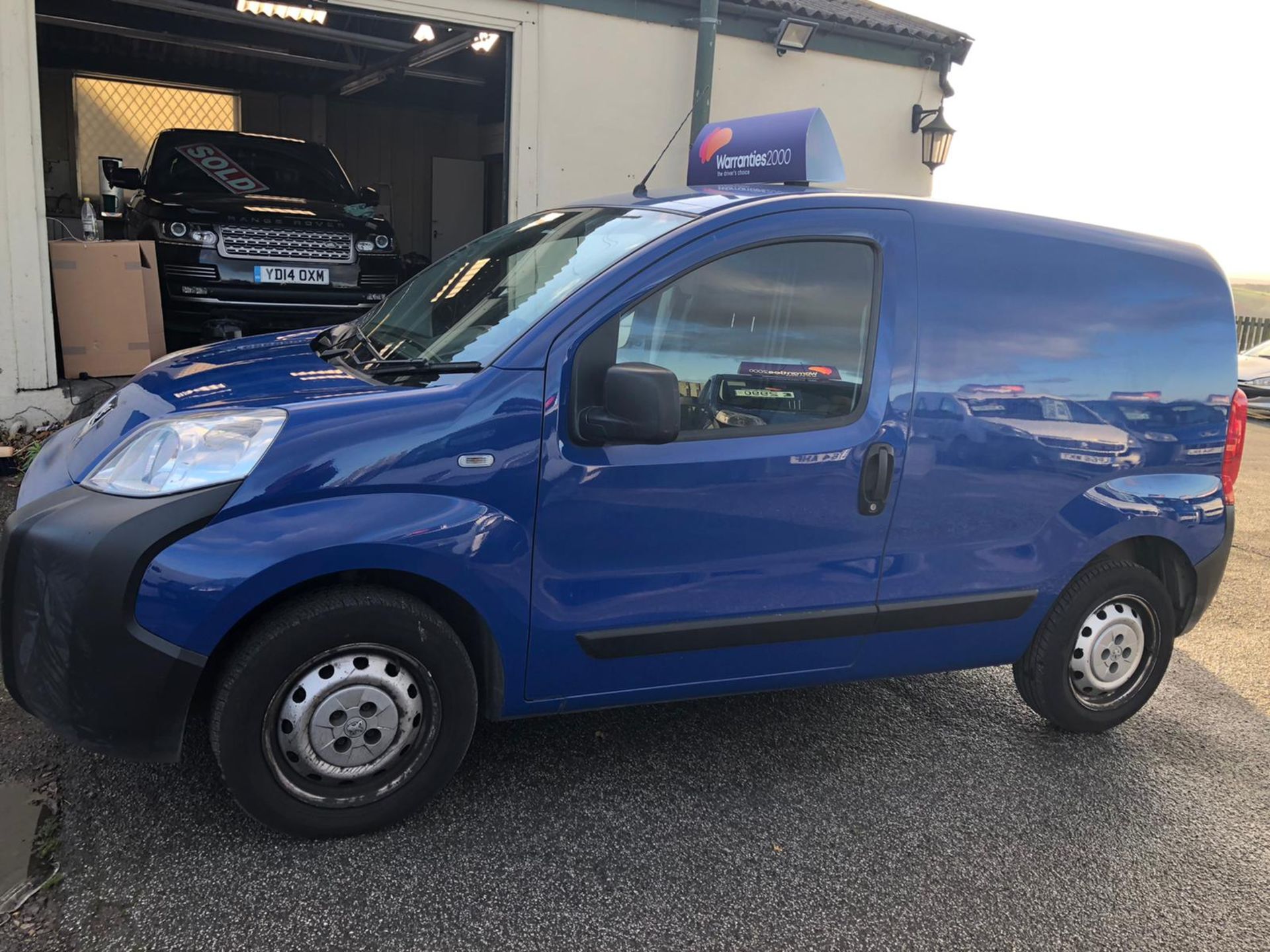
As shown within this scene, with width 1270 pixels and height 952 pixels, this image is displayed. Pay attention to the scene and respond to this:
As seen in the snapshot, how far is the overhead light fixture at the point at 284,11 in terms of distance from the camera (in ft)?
30.8

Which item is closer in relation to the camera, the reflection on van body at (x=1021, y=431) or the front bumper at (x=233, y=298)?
the reflection on van body at (x=1021, y=431)

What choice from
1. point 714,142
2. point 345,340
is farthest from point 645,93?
point 345,340

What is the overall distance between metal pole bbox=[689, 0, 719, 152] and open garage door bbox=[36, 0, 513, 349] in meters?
1.51

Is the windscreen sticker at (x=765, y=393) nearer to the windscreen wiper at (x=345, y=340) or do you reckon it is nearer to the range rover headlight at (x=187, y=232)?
the windscreen wiper at (x=345, y=340)

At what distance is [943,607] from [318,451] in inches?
77.0

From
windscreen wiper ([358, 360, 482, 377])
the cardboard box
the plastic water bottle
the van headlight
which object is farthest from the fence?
the van headlight

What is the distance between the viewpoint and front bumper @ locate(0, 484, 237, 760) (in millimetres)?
2346

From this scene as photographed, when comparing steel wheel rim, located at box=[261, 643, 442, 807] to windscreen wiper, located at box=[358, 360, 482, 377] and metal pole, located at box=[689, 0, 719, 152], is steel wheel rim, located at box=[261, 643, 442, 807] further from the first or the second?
metal pole, located at box=[689, 0, 719, 152]

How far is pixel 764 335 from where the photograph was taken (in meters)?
2.95

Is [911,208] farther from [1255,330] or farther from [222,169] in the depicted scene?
[1255,330]

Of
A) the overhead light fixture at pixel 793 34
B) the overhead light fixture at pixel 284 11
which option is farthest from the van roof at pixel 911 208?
the overhead light fixture at pixel 284 11

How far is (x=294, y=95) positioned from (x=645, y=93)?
7881 mm

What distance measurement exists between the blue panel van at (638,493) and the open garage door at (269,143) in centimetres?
451

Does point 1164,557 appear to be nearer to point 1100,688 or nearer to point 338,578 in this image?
point 1100,688
